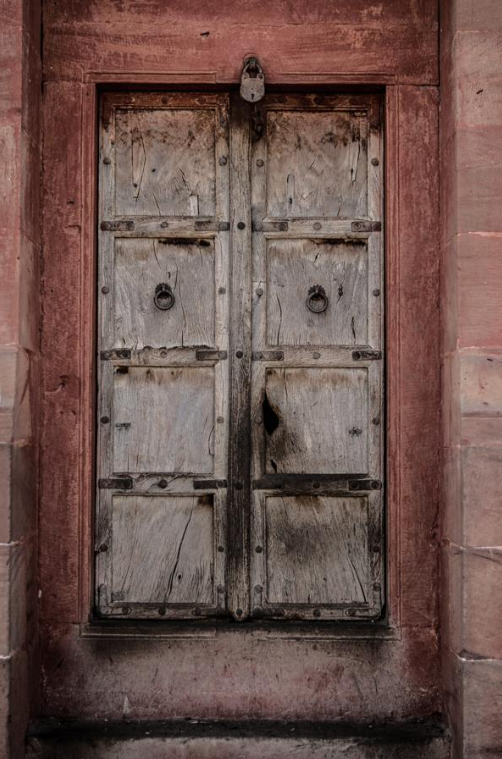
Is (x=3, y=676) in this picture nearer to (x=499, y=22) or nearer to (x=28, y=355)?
(x=28, y=355)

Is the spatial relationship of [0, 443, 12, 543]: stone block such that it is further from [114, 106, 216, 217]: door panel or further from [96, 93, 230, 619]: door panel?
[114, 106, 216, 217]: door panel

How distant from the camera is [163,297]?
339 centimetres

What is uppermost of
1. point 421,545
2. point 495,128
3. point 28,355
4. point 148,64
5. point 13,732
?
point 148,64

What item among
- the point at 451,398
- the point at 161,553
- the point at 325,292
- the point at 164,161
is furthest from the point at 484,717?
the point at 164,161

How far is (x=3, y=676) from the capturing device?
9.56 feet

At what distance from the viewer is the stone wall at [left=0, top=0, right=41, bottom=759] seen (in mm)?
2955

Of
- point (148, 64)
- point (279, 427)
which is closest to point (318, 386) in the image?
point (279, 427)

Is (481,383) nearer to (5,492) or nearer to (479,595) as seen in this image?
(479,595)

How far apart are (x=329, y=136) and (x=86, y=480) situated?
5.74 feet

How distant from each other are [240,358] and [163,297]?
409 mm

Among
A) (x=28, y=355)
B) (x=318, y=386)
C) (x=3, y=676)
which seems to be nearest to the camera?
(x=3, y=676)

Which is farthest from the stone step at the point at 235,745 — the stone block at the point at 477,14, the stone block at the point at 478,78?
the stone block at the point at 477,14

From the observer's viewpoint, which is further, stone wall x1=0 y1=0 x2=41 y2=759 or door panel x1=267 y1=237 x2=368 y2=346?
door panel x1=267 y1=237 x2=368 y2=346

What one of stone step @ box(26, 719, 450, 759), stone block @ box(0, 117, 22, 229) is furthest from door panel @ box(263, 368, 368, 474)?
stone block @ box(0, 117, 22, 229)
